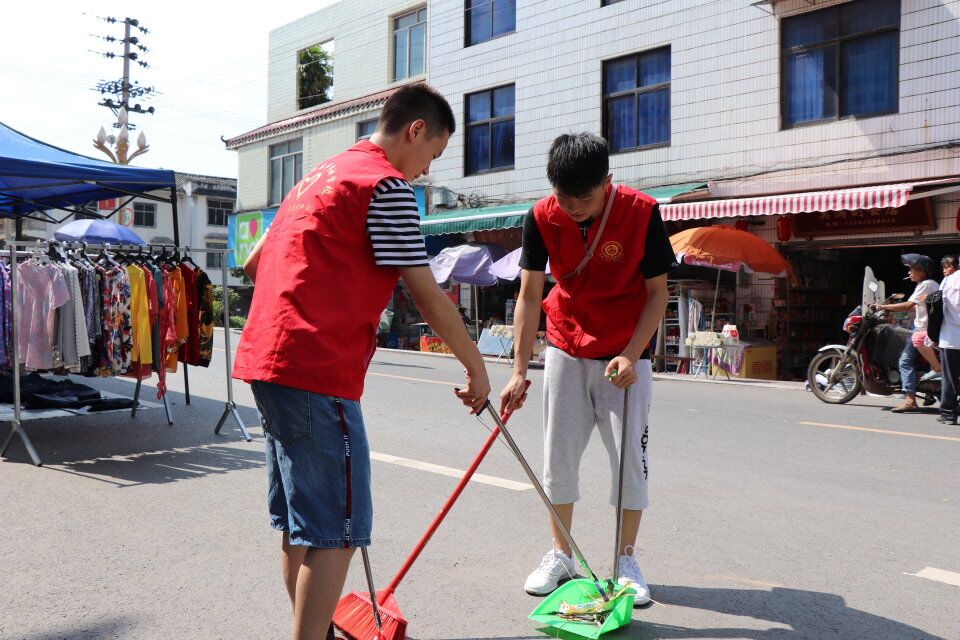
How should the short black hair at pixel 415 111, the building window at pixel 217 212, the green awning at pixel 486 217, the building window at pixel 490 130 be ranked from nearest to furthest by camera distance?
the short black hair at pixel 415 111 < the green awning at pixel 486 217 < the building window at pixel 490 130 < the building window at pixel 217 212

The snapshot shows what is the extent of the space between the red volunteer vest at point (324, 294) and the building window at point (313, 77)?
22950 millimetres

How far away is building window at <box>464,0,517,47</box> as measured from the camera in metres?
18.2

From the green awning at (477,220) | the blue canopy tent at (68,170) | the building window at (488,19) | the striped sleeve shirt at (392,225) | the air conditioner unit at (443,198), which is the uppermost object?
the building window at (488,19)

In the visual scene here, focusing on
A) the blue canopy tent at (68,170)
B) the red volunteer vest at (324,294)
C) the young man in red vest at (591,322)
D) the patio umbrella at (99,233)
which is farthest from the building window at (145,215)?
the red volunteer vest at (324,294)

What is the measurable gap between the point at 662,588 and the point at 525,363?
107 centimetres

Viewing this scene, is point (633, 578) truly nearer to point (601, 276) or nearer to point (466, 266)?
point (601, 276)

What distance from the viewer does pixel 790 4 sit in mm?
13438

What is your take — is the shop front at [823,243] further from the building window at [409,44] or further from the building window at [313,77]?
the building window at [313,77]

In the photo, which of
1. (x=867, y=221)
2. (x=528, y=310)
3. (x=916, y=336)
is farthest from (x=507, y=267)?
(x=528, y=310)

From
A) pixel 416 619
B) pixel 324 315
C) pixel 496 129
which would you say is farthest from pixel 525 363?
pixel 496 129

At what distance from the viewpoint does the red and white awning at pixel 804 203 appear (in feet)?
36.7

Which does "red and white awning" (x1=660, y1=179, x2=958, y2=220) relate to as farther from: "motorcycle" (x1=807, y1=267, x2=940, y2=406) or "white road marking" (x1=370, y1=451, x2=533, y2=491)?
"white road marking" (x1=370, y1=451, x2=533, y2=491)

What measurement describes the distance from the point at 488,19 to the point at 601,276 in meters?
16.8

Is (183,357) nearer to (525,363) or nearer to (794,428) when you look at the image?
(525,363)
